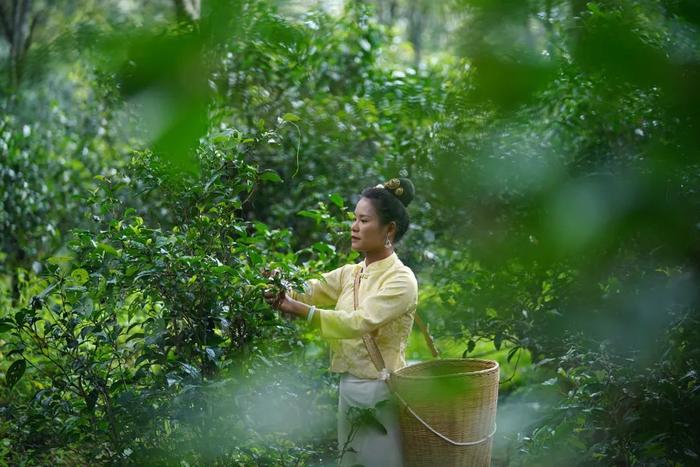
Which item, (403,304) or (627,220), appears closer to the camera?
(627,220)

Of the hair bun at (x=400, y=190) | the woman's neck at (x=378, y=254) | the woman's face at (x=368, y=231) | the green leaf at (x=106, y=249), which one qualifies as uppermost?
the green leaf at (x=106, y=249)

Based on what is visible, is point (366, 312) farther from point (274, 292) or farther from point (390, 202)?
point (390, 202)

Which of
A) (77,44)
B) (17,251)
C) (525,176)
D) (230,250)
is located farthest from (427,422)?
(17,251)

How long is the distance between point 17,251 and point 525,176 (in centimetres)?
712

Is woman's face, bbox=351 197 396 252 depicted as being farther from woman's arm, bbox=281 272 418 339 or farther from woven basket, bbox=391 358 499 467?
woven basket, bbox=391 358 499 467

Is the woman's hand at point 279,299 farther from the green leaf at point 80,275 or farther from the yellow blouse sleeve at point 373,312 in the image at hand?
the green leaf at point 80,275

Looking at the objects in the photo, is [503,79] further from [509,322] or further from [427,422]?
[509,322]

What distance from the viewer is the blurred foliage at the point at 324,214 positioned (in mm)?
819

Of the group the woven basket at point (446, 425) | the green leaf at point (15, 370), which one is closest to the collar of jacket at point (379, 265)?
the woven basket at point (446, 425)

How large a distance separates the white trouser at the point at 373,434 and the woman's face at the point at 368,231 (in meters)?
0.54

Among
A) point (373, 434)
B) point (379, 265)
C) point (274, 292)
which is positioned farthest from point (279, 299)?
point (373, 434)

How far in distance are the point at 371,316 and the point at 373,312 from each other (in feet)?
0.07

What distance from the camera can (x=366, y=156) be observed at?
6332 mm

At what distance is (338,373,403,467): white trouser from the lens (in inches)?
141
